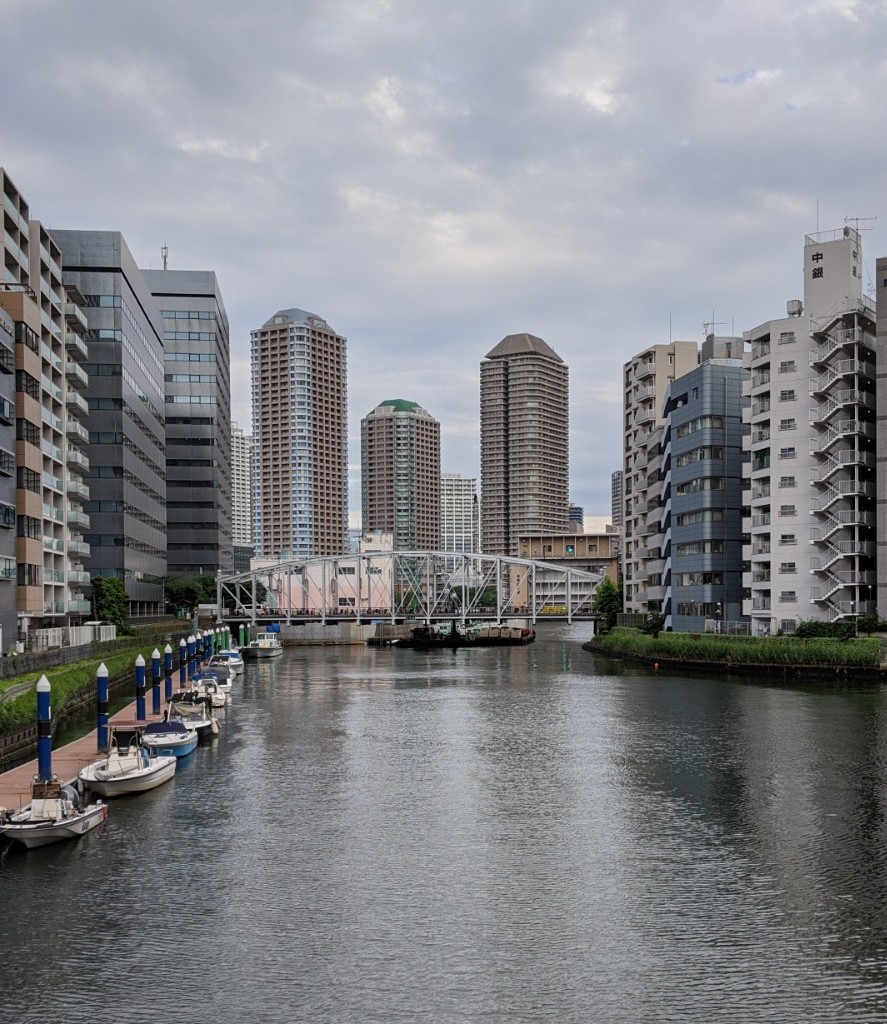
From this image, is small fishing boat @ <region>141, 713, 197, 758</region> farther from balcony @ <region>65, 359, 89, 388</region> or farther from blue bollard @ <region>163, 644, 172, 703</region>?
balcony @ <region>65, 359, 89, 388</region>

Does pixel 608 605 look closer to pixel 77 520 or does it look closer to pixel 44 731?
pixel 77 520

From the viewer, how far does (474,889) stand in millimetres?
29359

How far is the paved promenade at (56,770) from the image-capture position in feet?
116

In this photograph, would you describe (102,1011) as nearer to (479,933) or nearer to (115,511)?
(479,933)

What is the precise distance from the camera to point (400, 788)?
43.9 metres

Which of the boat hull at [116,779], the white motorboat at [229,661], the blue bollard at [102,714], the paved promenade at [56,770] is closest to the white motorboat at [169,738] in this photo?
the blue bollard at [102,714]

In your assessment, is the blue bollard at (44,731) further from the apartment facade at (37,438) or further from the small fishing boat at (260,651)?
the small fishing boat at (260,651)

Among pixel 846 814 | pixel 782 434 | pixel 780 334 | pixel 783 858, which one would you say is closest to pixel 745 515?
pixel 782 434

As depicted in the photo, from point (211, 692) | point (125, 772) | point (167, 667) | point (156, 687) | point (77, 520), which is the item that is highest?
point (77, 520)

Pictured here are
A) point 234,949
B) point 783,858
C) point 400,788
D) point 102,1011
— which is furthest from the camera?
point 400,788

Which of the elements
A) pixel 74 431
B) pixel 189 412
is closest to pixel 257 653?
pixel 74 431

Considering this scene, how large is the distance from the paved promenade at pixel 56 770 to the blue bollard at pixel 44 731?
3.28ft

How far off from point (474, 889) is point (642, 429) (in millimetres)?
108488

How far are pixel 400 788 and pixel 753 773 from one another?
15.3 metres
